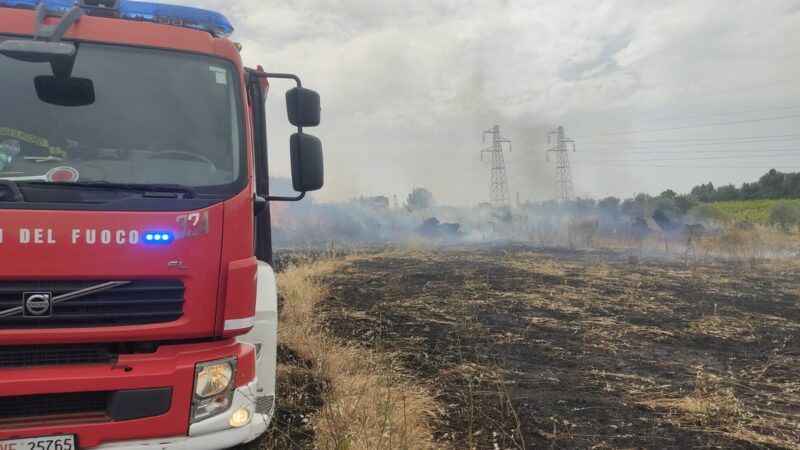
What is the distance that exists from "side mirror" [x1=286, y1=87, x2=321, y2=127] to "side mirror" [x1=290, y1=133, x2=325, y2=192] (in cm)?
14

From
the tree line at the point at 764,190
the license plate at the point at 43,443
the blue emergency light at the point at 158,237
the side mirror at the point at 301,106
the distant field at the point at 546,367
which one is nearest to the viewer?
the license plate at the point at 43,443

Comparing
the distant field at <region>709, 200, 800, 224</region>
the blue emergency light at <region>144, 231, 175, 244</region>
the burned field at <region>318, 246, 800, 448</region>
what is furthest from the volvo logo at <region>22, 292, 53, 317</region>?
the distant field at <region>709, 200, 800, 224</region>

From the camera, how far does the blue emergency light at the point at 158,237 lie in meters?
2.33

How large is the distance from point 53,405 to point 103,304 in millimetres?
471

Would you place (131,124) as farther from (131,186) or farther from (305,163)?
(305,163)

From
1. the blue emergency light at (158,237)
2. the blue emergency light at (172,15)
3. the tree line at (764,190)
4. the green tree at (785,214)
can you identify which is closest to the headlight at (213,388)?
the blue emergency light at (158,237)

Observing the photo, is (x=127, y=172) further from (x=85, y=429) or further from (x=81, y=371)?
(x=85, y=429)

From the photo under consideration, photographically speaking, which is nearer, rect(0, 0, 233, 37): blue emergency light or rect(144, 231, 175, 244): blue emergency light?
rect(144, 231, 175, 244): blue emergency light

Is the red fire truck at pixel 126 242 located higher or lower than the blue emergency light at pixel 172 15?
lower

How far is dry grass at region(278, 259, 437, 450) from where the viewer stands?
322 centimetres

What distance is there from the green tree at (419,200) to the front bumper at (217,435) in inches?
1610

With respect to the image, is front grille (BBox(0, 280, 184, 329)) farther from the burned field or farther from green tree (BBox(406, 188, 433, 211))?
green tree (BBox(406, 188, 433, 211))

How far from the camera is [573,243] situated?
24.1m

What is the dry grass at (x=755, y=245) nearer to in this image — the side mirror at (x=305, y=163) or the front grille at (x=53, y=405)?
the side mirror at (x=305, y=163)
